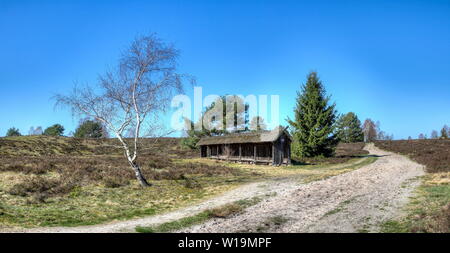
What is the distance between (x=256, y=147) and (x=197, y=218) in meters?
30.3

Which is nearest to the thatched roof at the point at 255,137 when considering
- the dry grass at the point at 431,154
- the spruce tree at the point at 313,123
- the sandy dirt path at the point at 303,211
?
the spruce tree at the point at 313,123

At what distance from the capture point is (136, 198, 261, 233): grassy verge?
827 cm

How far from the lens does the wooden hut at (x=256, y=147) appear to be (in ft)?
113

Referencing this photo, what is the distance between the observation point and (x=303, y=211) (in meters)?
9.92

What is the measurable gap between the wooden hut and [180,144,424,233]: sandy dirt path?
19.9m

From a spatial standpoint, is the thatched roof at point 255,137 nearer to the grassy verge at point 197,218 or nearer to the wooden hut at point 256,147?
the wooden hut at point 256,147

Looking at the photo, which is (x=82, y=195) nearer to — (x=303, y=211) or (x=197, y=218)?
(x=197, y=218)

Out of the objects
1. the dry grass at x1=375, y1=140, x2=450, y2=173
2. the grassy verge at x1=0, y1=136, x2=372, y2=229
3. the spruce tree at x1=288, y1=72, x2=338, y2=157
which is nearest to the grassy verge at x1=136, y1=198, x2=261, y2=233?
the grassy verge at x1=0, y1=136, x2=372, y2=229

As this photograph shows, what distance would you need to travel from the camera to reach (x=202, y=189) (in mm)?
16375

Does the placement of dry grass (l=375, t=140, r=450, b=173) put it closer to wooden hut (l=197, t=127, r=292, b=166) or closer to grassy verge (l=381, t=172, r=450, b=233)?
grassy verge (l=381, t=172, r=450, b=233)

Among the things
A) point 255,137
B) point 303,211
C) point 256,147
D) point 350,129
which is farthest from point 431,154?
point 350,129

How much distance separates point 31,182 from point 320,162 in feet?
102
